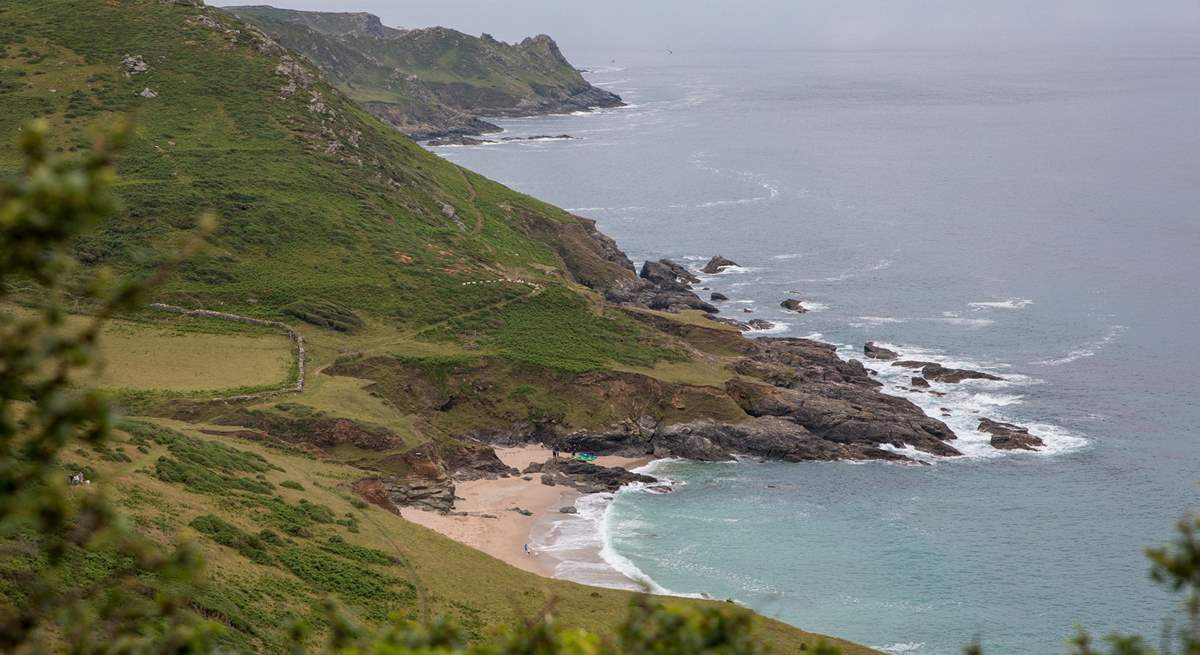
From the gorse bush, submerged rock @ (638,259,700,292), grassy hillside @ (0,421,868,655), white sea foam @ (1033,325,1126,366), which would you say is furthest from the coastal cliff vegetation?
white sea foam @ (1033,325,1126,366)

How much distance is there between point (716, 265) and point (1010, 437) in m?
48.1

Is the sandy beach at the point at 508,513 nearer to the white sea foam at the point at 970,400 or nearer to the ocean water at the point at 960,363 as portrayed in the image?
the ocean water at the point at 960,363

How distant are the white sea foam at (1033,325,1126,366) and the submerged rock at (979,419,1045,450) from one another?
1645 centimetres

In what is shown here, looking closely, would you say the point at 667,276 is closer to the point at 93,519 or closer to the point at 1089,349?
the point at 1089,349

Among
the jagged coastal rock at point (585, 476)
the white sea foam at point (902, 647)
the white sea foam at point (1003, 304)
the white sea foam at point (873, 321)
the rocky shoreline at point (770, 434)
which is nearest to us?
the white sea foam at point (902, 647)

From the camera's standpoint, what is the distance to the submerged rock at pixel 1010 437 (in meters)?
70.8

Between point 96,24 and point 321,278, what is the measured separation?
42.8 meters

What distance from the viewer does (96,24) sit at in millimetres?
102938

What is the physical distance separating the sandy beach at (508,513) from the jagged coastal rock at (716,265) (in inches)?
1994

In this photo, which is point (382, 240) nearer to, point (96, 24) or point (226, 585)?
point (96, 24)

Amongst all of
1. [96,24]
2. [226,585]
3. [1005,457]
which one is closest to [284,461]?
[226,585]

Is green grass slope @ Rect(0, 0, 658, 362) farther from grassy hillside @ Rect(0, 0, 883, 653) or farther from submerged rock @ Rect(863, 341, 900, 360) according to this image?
submerged rock @ Rect(863, 341, 900, 360)

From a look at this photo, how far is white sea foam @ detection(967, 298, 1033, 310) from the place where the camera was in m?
102

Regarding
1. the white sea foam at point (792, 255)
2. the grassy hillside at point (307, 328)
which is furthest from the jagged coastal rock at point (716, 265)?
the grassy hillside at point (307, 328)
